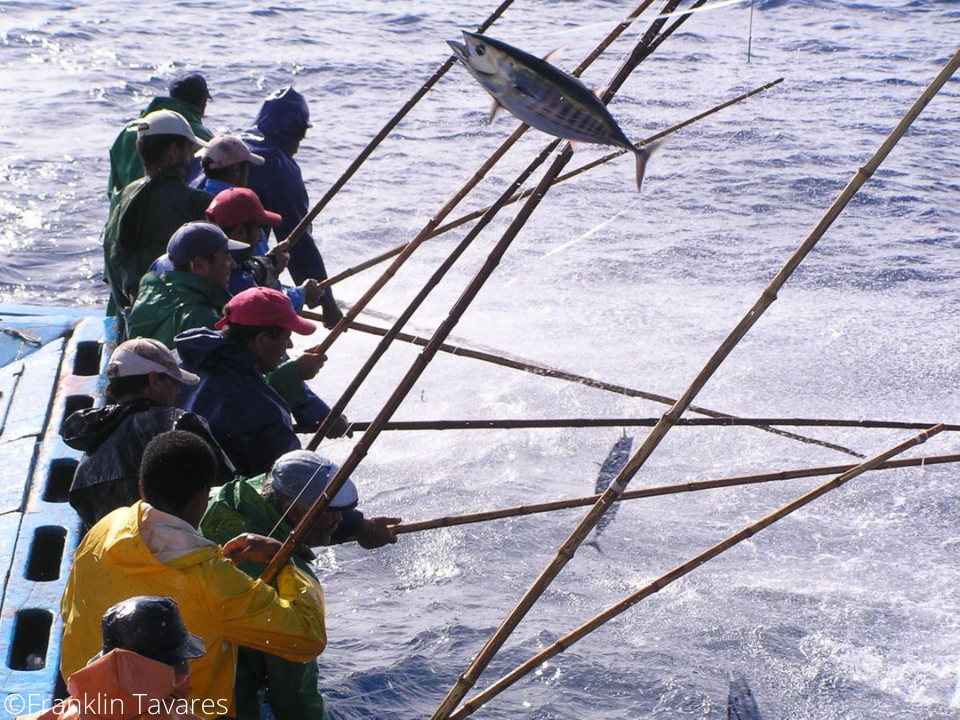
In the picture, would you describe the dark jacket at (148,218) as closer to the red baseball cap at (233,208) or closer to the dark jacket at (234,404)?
the red baseball cap at (233,208)

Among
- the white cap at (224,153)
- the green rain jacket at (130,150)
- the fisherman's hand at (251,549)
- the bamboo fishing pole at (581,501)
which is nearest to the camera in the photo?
the fisherman's hand at (251,549)

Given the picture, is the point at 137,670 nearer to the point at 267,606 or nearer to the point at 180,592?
the point at 180,592

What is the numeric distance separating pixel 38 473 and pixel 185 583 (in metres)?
2.32

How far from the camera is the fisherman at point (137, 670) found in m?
1.80

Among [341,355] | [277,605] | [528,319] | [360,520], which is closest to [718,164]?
[528,319]

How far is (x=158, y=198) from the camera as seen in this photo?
178 inches

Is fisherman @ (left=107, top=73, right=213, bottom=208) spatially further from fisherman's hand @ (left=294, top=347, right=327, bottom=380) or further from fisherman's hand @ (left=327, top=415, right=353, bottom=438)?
fisherman's hand @ (left=327, top=415, right=353, bottom=438)

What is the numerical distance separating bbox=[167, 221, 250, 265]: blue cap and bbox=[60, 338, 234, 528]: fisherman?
2.59 feet

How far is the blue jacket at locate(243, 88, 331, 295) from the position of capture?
5332mm

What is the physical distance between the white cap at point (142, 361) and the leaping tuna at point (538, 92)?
1.12 metres

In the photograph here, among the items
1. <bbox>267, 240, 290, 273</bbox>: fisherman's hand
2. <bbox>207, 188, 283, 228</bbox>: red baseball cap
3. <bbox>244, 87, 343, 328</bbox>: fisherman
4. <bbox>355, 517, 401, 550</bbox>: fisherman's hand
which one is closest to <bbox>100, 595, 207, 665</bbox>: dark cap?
<bbox>355, 517, 401, 550</bbox>: fisherman's hand

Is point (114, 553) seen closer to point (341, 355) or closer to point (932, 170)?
point (341, 355)

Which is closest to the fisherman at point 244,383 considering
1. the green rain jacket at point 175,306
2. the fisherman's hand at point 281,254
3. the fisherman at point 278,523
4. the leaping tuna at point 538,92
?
the green rain jacket at point 175,306

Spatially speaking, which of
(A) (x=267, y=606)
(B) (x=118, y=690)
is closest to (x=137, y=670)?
(B) (x=118, y=690)
